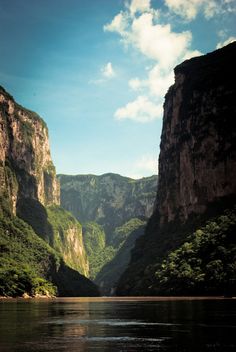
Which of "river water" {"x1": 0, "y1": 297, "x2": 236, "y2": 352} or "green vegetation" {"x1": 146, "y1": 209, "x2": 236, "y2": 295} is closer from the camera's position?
"river water" {"x1": 0, "y1": 297, "x2": 236, "y2": 352}

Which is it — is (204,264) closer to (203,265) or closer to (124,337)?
(203,265)

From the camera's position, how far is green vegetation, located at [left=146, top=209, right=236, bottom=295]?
14250cm

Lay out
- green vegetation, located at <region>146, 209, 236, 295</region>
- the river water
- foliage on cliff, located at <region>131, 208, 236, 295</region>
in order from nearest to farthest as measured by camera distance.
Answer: the river water → green vegetation, located at <region>146, 209, 236, 295</region> → foliage on cliff, located at <region>131, 208, 236, 295</region>

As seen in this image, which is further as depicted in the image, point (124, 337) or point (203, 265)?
point (203, 265)

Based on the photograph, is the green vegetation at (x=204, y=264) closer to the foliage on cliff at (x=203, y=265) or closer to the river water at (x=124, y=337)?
Answer: the foliage on cliff at (x=203, y=265)

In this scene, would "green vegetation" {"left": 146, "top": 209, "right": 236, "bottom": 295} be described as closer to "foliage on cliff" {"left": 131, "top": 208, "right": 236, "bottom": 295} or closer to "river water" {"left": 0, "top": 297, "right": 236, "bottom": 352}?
"foliage on cliff" {"left": 131, "top": 208, "right": 236, "bottom": 295}

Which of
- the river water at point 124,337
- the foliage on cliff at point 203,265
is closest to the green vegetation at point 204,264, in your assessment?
the foliage on cliff at point 203,265

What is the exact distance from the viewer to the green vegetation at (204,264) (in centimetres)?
14250

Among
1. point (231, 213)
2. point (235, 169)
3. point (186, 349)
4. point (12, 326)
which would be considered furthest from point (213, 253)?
point (186, 349)

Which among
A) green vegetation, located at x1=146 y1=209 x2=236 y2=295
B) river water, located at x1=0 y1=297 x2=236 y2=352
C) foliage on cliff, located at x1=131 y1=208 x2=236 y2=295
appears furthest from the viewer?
foliage on cliff, located at x1=131 y1=208 x2=236 y2=295

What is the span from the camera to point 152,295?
171 meters

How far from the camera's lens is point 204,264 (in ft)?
A: 513

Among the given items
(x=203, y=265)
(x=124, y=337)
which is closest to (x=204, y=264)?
(x=203, y=265)

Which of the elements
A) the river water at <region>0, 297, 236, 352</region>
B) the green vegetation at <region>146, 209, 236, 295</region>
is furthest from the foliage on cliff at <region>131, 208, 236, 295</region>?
the river water at <region>0, 297, 236, 352</region>
